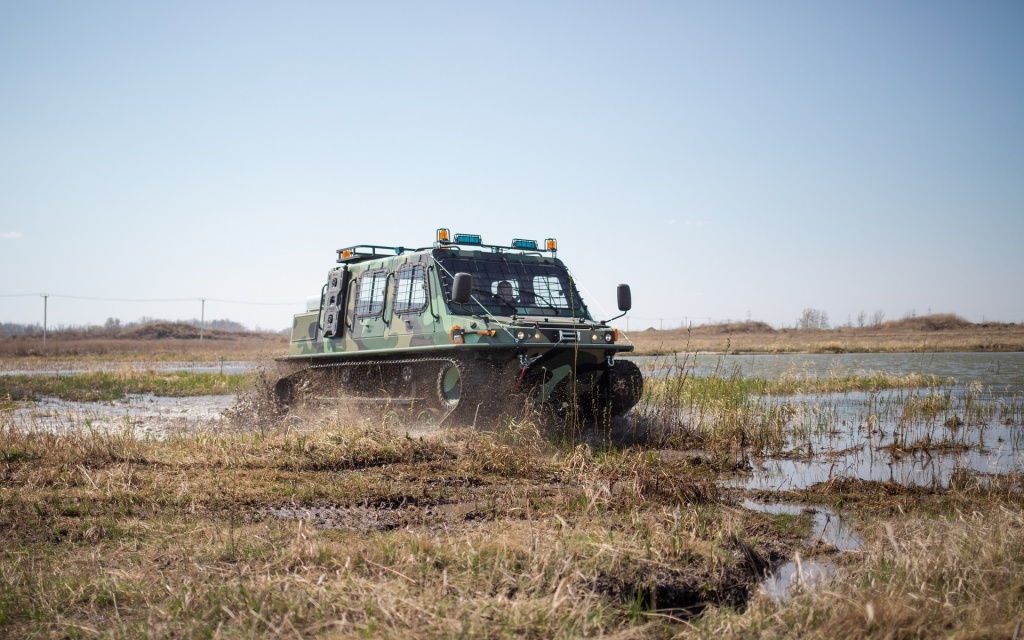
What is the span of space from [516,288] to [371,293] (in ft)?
7.40

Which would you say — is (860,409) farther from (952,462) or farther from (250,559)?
(250,559)

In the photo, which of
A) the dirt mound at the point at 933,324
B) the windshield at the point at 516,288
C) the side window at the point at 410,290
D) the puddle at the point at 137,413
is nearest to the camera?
the windshield at the point at 516,288

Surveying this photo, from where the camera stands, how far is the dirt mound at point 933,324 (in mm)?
60375

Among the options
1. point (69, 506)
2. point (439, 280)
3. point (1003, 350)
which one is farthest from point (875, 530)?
point (1003, 350)

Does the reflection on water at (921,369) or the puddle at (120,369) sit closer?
the reflection on water at (921,369)

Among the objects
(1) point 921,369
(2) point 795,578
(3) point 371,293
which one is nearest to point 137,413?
(3) point 371,293

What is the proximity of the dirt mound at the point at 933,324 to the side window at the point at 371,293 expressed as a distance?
5431 cm

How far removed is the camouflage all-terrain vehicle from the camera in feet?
35.5

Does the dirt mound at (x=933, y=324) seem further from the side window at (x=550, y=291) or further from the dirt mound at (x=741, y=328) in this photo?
the side window at (x=550, y=291)

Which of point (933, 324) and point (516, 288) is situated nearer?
point (516, 288)

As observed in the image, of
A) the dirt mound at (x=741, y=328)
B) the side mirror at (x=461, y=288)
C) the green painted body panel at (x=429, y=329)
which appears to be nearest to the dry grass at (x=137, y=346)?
the green painted body panel at (x=429, y=329)

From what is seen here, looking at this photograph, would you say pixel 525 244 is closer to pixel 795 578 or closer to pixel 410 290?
pixel 410 290

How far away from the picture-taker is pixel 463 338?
10.9 metres

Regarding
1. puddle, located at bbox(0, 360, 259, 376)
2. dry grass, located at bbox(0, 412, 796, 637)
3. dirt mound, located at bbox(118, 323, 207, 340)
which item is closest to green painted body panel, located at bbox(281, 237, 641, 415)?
dry grass, located at bbox(0, 412, 796, 637)
